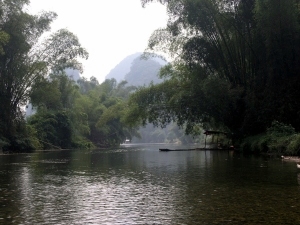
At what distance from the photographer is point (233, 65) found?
92.0ft

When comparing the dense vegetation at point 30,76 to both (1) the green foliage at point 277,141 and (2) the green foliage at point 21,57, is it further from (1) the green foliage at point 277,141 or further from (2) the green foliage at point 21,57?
(1) the green foliage at point 277,141

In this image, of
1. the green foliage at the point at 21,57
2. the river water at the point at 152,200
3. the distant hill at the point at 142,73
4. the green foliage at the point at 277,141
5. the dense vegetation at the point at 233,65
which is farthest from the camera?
the distant hill at the point at 142,73

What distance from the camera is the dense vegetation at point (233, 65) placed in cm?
2198

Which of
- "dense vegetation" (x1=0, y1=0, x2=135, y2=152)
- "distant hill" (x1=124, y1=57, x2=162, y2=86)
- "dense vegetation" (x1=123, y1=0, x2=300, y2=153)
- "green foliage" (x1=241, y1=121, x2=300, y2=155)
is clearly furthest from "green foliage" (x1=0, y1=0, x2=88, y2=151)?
"distant hill" (x1=124, y1=57, x2=162, y2=86)

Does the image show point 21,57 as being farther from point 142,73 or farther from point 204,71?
point 142,73

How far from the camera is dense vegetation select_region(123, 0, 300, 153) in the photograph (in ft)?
72.1

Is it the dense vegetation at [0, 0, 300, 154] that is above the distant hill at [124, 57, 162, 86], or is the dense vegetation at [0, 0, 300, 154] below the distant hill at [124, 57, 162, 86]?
below

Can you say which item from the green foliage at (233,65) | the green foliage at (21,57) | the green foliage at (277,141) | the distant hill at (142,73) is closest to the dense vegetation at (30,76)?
the green foliage at (21,57)

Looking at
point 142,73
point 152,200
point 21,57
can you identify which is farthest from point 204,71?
point 142,73

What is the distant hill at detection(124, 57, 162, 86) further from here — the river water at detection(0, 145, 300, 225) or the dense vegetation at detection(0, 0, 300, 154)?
the river water at detection(0, 145, 300, 225)

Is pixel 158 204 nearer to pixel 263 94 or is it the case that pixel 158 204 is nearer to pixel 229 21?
pixel 263 94

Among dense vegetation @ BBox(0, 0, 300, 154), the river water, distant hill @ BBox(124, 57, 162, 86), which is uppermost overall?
distant hill @ BBox(124, 57, 162, 86)

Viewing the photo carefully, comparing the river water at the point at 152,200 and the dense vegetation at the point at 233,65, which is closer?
the river water at the point at 152,200

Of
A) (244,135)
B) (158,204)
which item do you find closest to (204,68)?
(244,135)
